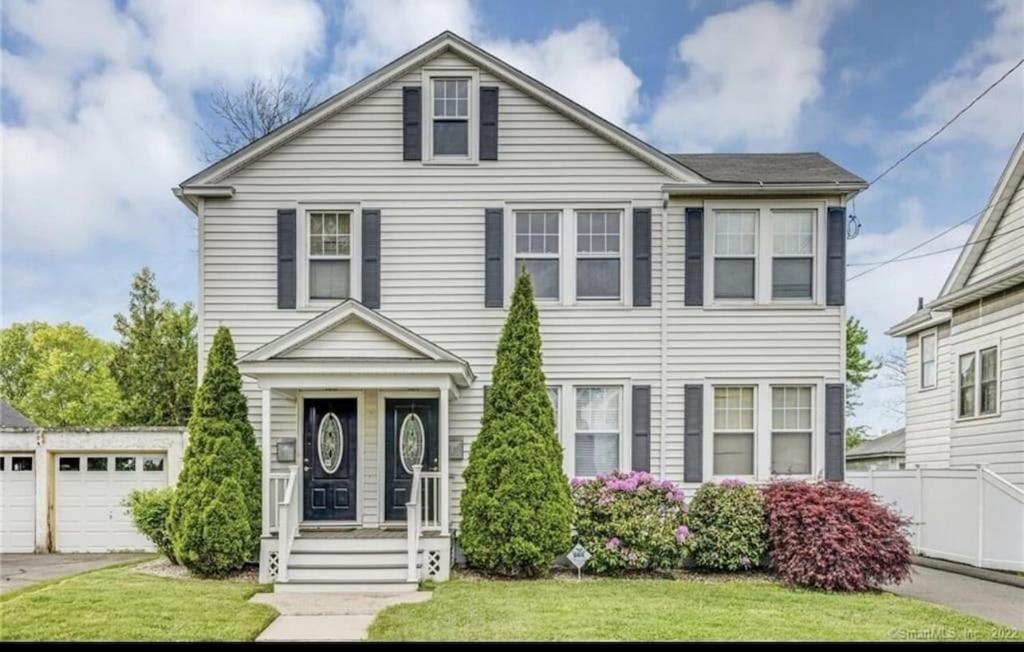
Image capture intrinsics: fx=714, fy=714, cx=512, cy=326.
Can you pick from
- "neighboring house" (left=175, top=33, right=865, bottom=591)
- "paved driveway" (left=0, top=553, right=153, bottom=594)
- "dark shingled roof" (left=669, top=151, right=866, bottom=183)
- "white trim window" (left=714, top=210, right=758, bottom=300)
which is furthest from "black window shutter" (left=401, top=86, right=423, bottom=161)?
"paved driveway" (left=0, top=553, right=153, bottom=594)

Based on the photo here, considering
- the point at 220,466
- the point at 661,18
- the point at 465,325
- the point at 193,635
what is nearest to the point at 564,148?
the point at 661,18

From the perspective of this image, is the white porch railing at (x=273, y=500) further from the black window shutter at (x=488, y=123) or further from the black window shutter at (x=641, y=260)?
the black window shutter at (x=641, y=260)

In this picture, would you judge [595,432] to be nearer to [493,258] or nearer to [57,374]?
[493,258]

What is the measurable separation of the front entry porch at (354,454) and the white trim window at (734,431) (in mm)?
4007

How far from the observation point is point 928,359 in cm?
1670

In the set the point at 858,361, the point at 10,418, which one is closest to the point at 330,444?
the point at 10,418

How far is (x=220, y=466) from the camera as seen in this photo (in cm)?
950

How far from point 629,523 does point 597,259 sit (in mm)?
3980

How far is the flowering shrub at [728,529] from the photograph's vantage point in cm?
972

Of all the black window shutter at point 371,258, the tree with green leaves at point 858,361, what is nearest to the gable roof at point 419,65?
the black window shutter at point 371,258

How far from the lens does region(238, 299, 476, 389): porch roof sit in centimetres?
954

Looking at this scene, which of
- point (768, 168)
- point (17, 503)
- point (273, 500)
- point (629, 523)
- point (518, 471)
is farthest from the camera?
point (17, 503)

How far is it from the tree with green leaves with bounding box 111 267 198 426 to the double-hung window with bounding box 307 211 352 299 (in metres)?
15.4

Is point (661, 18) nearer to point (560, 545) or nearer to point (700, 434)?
point (700, 434)
